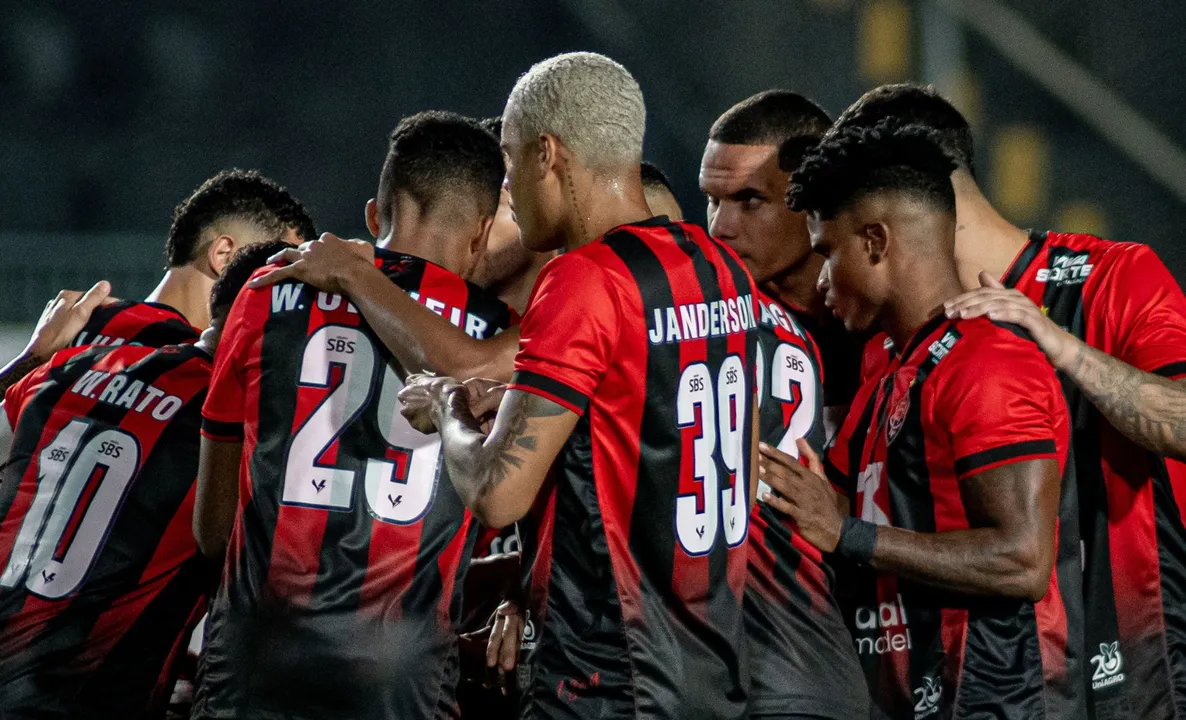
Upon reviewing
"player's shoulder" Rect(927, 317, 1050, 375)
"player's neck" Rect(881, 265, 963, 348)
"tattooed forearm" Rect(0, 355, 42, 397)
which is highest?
"tattooed forearm" Rect(0, 355, 42, 397)

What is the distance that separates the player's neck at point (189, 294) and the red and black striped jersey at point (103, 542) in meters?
0.68

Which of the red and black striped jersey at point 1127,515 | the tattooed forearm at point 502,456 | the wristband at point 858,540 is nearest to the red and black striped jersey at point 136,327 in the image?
the tattooed forearm at point 502,456

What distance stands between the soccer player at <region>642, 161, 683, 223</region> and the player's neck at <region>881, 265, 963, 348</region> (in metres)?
1.49

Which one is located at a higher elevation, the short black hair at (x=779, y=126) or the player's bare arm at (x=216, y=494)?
the short black hair at (x=779, y=126)

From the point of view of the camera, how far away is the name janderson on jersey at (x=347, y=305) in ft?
10.7

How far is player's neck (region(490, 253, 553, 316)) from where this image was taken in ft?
15.4

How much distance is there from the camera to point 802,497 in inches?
122

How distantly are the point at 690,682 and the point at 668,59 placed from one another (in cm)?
876

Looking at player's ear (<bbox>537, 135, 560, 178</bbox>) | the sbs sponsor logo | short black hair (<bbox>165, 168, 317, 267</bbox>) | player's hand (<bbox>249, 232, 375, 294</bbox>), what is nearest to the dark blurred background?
short black hair (<bbox>165, 168, 317, 267</bbox>)

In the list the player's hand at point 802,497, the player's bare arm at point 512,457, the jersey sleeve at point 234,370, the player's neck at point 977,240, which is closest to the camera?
the player's bare arm at point 512,457

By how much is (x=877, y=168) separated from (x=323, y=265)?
4.53 feet

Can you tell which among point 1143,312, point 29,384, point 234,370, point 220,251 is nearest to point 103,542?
point 29,384

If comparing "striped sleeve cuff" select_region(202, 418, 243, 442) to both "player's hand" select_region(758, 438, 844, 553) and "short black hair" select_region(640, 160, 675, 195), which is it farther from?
"short black hair" select_region(640, 160, 675, 195)

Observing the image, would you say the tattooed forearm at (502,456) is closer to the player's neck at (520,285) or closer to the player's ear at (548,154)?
the player's ear at (548,154)
